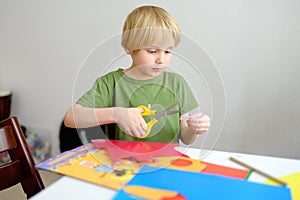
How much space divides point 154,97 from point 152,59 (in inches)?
5.0

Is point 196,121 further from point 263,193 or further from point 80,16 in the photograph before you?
point 80,16

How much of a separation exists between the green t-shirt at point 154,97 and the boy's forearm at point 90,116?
0.18ft

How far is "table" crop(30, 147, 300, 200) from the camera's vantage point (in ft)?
1.41

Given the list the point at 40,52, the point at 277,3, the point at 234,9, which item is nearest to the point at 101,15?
the point at 40,52

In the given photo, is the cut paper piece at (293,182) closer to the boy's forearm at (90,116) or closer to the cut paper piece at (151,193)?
the cut paper piece at (151,193)

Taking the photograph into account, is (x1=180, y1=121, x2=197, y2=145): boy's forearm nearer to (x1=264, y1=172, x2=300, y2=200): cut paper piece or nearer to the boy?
the boy

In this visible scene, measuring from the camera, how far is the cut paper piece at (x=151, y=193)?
415mm

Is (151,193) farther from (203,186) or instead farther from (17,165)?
(17,165)

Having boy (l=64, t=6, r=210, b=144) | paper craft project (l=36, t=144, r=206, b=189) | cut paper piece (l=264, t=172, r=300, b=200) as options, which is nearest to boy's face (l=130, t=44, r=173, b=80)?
boy (l=64, t=6, r=210, b=144)

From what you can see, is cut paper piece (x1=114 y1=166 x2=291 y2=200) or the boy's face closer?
cut paper piece (x1=114 y1=166 x2=291 y2=200)

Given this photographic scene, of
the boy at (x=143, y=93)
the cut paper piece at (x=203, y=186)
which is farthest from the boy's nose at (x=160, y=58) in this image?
the cut paper piece at (x=203, y=186)

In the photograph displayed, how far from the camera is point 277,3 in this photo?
1.22 meters

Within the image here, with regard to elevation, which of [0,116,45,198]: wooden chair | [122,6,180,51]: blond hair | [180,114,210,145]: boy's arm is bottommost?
[0,116,45,198]: wooden chair

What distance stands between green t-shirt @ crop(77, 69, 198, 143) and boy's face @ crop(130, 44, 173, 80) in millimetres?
54
